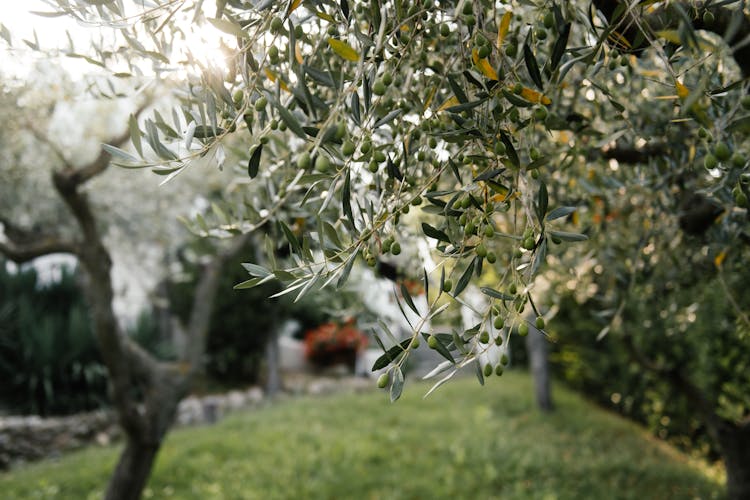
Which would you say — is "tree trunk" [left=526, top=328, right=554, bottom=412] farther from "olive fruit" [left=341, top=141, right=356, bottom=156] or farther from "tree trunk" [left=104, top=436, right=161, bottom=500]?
"olive fruit" [left=341, top=141, right=356, bottom=156]

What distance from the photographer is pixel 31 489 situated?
5.88 meters

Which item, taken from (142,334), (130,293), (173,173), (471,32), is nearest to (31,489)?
(142,334)

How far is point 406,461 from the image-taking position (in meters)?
6.53

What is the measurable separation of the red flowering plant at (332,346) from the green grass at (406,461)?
5.40 metres

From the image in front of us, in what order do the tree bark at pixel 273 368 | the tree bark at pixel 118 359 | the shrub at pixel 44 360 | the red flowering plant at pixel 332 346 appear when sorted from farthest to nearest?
the red flowering plant at pixel 332 346 → the tree bark at pixel 273 368 → the shrub at pixel 44 360 → the tree bark at pixel 118 359

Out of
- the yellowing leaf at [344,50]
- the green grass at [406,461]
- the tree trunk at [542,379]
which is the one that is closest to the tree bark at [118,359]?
the green grass at [406,461]

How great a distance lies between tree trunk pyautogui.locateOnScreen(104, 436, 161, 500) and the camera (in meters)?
4.45

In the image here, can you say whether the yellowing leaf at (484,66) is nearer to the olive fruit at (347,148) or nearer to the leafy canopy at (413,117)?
the leafy canopy at (413,117)

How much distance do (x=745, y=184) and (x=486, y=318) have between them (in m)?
0.76

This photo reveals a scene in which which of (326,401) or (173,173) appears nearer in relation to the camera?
(173,173)

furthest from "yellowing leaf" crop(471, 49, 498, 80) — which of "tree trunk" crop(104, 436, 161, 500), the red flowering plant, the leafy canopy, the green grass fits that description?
the red flowering plant

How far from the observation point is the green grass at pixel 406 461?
564 cm

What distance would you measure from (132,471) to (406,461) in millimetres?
3169

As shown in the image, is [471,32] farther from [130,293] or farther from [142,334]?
[130,293]
